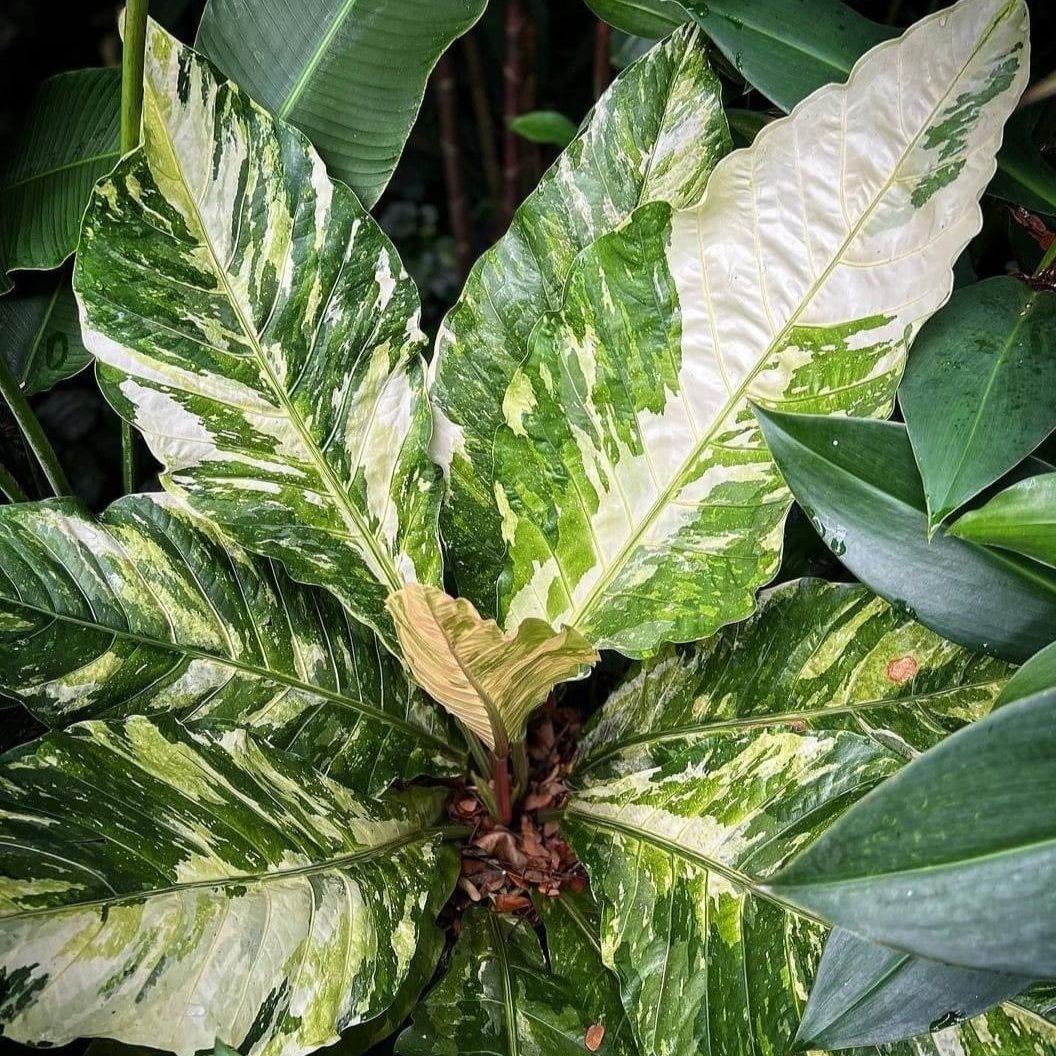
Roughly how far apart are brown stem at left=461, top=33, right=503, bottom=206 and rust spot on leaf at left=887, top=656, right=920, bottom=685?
0.92m

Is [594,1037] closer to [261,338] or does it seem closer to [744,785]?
[744,785]

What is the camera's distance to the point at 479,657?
0.50 m

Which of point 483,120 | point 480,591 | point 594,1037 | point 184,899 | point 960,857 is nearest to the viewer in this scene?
point 960,857

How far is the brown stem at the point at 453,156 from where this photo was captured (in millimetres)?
1066

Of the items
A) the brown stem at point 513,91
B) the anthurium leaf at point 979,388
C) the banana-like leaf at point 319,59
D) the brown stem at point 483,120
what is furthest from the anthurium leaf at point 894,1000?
the brown stem at point 483,120

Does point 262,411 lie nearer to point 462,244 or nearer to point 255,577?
point 255,577

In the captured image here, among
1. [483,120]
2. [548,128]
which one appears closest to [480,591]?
[548,128]

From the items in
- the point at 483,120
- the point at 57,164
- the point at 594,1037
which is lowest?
the point at 594,1037

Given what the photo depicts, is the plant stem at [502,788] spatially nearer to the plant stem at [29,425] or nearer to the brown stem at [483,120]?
the plant stem at [29,425]

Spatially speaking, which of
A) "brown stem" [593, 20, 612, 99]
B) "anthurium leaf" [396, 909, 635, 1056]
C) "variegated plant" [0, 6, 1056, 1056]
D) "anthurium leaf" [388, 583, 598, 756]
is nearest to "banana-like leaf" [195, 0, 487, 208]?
"variegated plant" [0, 6, 1056, 1056]

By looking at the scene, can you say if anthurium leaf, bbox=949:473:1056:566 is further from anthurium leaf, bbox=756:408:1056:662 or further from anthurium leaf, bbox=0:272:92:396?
anthurium leaf, bbox=0:272:92:396

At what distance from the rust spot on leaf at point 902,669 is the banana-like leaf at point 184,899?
342mm

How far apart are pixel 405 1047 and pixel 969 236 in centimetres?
56

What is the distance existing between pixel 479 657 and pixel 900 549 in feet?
0.77
